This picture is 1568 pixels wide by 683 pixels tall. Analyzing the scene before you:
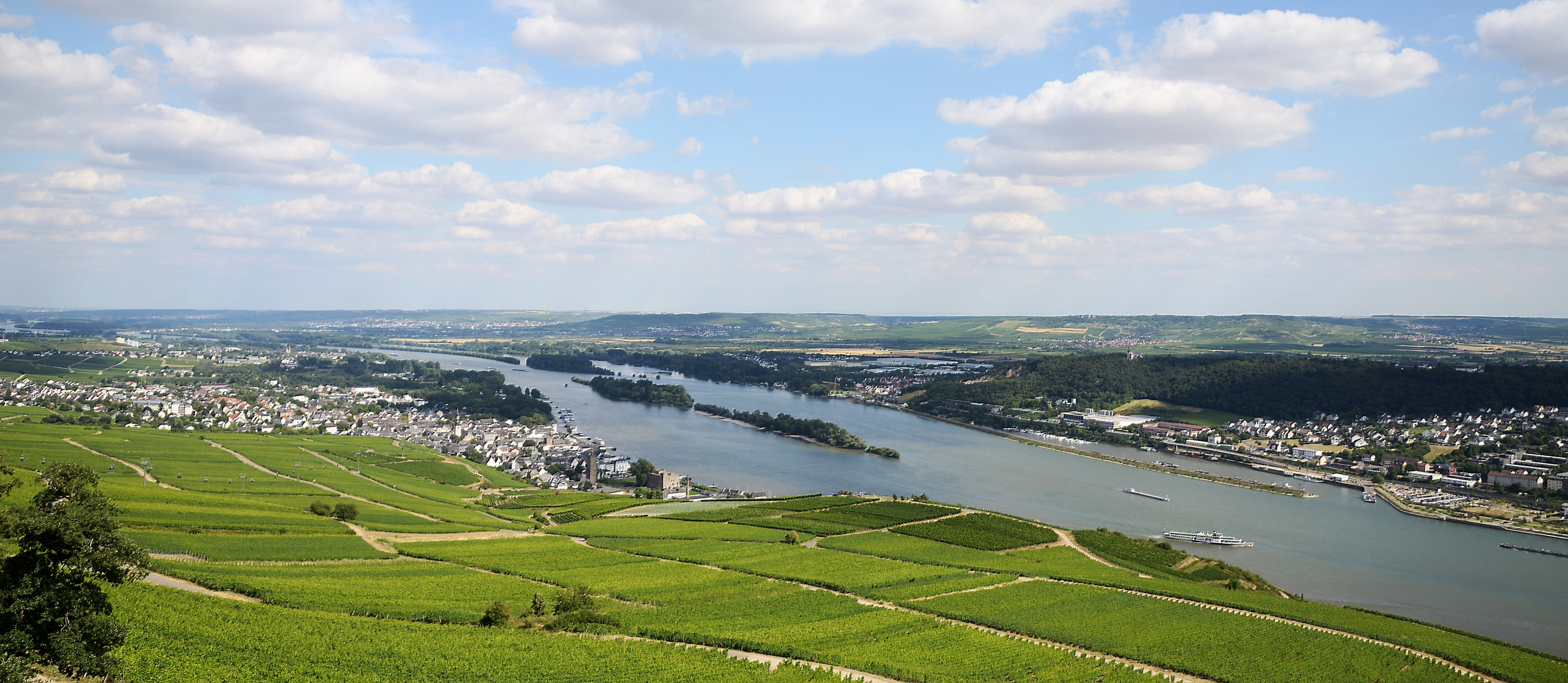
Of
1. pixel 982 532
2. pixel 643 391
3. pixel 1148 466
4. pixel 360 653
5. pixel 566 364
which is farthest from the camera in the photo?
pixel 566 364

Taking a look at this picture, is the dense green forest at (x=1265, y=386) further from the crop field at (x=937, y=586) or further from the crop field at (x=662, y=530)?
the crop field at (x=937, y=586)

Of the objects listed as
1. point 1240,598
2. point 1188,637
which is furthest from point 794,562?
point 1240,598

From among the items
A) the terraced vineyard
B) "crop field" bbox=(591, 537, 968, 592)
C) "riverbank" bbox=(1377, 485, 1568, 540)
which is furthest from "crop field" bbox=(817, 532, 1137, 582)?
"riverbank" bbox=(1377, 485, 1568, 540)

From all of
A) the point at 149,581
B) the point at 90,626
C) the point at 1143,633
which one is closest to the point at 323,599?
the point at 149,581

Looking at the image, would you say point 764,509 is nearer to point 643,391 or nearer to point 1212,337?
point 643,391

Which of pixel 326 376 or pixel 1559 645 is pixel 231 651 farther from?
pixel 326 376

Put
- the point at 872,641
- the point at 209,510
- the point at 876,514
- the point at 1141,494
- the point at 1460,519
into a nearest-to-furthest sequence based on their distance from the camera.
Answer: the point at 872,641
the point at 209,510
the point at 876,514
the point at 1460,519
the point at 1141,494
